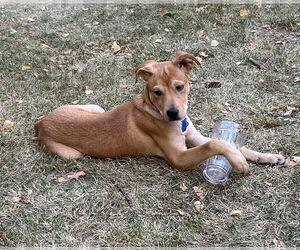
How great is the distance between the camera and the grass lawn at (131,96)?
466 centimetres

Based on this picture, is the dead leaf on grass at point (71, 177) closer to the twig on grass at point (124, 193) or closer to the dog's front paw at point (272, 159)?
the twig on grass at point (124, 193)

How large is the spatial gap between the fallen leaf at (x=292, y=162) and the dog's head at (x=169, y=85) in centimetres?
124

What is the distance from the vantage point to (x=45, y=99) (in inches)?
280

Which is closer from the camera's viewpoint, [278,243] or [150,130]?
[278,243]

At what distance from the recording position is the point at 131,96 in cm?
711

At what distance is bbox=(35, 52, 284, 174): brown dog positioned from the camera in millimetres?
5125

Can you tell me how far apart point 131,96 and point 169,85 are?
6.67ft

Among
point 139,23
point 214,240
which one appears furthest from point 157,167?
point 139,23

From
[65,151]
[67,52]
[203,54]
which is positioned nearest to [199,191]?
[65,151]

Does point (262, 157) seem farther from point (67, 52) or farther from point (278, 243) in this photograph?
point (67, 52)

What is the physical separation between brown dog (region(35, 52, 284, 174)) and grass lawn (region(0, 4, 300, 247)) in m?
0.15

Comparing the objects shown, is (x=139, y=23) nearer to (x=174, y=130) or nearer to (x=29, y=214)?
(x=174, y=130)

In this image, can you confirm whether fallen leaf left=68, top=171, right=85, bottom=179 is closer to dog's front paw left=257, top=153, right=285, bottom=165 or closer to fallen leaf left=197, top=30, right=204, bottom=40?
dog's front paw left=257, top=153, right=285, bottom=165

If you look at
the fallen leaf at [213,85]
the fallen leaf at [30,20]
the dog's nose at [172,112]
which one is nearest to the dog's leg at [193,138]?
the dog's nose at [172,112]
